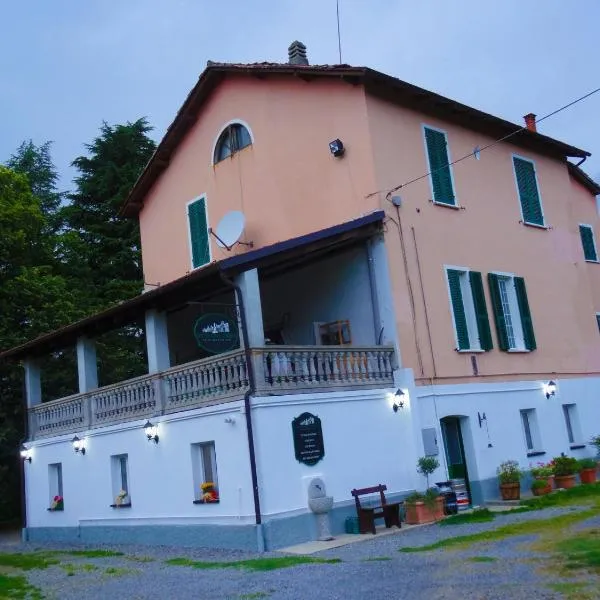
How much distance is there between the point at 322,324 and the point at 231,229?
10.2 ft

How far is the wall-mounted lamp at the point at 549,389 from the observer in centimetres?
1895

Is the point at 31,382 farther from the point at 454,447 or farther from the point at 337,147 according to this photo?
the point at 454,447

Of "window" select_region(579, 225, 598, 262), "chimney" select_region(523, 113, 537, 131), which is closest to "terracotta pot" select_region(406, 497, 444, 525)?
"window" select_region(579, 225, 598, 262)

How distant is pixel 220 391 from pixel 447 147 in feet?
28.0

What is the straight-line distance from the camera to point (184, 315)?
66.4ft

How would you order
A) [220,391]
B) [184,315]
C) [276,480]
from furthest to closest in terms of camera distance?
[184,315]
[220,391]
[276,480]

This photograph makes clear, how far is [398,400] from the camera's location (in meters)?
15.4

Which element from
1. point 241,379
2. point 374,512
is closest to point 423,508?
point 374,512

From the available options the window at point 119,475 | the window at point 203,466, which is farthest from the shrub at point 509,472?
the window at point 119,475

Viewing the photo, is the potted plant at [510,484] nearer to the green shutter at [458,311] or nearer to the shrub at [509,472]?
the shrub at [509,472]

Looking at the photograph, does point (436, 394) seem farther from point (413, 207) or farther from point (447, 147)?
point (447, 147)

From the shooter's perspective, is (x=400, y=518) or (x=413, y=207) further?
(x=413, y=207)

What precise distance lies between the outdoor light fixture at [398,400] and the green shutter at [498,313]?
3.85 m

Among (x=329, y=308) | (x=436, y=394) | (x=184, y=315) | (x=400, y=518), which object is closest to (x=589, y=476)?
(x=436, y=394)
